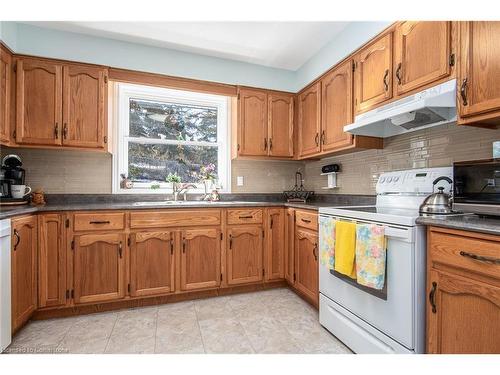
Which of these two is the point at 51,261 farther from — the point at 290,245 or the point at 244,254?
the point at 290,245

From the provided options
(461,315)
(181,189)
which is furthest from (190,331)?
(461,315)

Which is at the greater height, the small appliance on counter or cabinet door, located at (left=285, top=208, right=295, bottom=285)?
the small appliance on counter

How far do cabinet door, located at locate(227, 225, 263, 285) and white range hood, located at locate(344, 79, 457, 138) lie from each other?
1391 millimetres

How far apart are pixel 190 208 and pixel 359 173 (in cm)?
172

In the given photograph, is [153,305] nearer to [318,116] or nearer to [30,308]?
[30,308]

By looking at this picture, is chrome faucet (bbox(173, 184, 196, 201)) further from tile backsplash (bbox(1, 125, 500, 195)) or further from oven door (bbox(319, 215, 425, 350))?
oven door (bbox(319, 215, 425, 350))

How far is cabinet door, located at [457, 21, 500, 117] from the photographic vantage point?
131 cm

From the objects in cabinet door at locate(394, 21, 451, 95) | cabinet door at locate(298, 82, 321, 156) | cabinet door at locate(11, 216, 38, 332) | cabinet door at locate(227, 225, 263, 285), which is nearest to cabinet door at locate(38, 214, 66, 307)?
cabinet door at locate(11, 216, 38, 332)

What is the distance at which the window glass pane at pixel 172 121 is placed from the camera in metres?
3.03

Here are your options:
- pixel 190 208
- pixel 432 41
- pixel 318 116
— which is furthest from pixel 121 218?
pixel 432 41

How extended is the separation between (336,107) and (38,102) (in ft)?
9.14

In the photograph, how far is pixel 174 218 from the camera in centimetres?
245

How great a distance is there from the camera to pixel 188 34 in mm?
2643

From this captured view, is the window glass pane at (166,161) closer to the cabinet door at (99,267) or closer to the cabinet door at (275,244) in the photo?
the cabinet door at (99,267)
